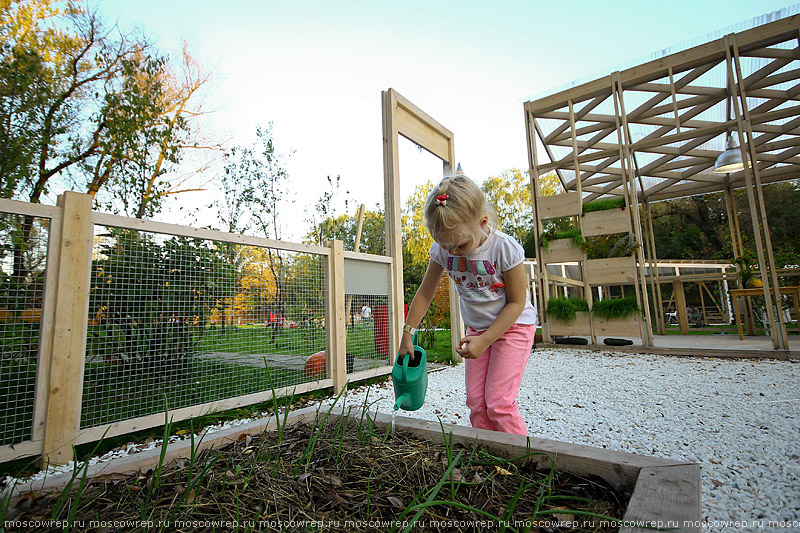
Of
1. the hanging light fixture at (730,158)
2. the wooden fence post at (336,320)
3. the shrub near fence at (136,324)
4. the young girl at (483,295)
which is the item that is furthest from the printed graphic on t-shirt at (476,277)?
the hanging light fixture at (730,158)

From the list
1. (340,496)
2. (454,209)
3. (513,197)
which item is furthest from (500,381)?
(513,197)

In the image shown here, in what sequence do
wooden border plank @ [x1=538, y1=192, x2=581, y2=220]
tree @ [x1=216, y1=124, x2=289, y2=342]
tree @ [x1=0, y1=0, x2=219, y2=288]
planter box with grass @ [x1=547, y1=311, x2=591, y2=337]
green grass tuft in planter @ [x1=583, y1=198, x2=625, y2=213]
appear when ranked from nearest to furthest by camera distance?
1. tree @ [x1=0, y1=0, x2=219, y2=288]
2. tree @ [x1=216, y1=124, x2=289, y2=342]
3. green grass tuft in planter @ [x1=583, y1=198, x2=625, y2=213]
4. planter box with grass @ [x1=547, y1=311, x2=591, y2=337]
5. wooden border plank @ [x1=538, y1=192, x2=581, y2=220]

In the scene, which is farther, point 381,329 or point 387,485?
point 381,329

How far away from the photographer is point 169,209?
388 centimetres

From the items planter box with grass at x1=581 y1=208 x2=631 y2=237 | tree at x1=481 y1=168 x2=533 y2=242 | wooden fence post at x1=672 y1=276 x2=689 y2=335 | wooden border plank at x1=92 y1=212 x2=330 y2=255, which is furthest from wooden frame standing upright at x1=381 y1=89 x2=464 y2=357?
tree at x1=481 y1=168 x2=533 y2=242

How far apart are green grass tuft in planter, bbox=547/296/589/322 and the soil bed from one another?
5066mm

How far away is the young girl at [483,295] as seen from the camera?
1.39m

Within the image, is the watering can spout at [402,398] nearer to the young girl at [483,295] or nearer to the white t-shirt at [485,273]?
the young girl at [483,295]

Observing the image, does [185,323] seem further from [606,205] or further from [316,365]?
[606,205]

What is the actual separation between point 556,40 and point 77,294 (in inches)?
286

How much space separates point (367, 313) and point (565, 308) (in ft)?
11.3

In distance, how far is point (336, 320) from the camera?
3.12m

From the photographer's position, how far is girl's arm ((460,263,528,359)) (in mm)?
1312

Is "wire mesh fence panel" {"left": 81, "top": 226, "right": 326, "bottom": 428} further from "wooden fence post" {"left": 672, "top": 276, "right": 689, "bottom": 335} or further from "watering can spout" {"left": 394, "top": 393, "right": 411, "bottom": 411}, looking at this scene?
"wooden fence post" {"left": 672, "top": 276, "right": 689, "bottom": 335}
